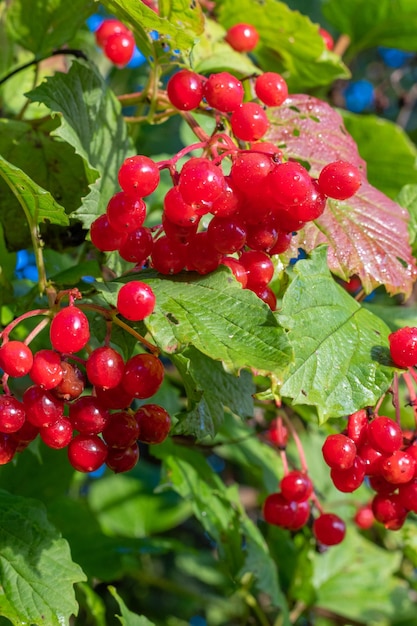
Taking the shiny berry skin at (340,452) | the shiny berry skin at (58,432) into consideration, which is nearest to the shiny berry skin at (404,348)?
the shiny berry skin at (340,452)

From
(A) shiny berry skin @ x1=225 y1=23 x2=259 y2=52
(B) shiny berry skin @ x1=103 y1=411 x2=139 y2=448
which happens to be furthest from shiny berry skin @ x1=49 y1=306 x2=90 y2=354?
(A) shiny berry skin @ x1=225 y1=23 x2=259 y2=52

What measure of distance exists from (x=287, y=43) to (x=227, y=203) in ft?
2.44

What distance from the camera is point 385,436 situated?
36.8 inches

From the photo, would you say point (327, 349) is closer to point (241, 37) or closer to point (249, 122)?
point (249, 122)

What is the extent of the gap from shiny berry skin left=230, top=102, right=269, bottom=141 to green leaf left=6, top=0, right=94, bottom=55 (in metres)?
0.46

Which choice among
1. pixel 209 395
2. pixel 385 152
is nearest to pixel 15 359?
pixel 209 395

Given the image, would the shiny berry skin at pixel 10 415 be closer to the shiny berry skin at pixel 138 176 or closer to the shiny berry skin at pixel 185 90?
the shiny berry skin at pixel 138 176

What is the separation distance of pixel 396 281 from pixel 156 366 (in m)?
0.38

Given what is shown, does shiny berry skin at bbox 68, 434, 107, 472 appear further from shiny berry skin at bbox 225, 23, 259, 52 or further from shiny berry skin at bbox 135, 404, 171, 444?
shiny berry skin at bbox 225, 23, 259, 52

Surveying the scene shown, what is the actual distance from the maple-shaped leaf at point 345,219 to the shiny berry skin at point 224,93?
5.6 inches

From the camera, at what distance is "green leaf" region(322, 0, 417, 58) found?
1.81 meters

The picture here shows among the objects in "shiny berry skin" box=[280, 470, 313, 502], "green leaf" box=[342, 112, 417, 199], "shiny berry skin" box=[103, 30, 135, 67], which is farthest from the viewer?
"green leaf" box=[342, 112, 417, 199]

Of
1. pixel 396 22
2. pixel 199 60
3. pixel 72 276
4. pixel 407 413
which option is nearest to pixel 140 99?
pixel 199 60

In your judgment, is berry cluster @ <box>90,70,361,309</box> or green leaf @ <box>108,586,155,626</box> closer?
berry cluster @ <box>90,70,361,309</box>
